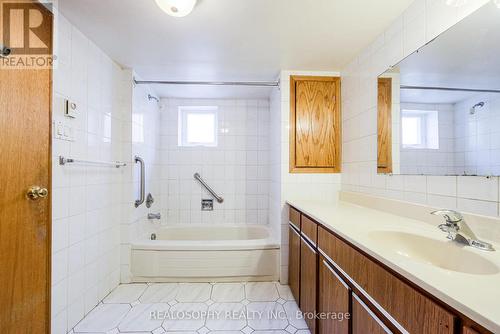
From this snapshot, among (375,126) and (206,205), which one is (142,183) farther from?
(375,126)

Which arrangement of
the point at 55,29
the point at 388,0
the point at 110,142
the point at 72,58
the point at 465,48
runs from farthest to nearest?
the point at 110,142
the point at 72,58
the point at 55,29
the point at 388,0
the point at 465,48

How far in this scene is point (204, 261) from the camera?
211 centimetres

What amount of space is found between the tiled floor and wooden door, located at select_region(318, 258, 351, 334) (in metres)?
0.41

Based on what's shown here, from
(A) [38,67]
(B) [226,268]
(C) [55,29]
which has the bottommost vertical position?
(B) [226,268]

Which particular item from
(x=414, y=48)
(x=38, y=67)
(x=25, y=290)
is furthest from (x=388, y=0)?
(x=25, y=290)

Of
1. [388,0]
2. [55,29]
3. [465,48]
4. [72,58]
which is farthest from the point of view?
[72,58]

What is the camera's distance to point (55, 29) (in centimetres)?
136

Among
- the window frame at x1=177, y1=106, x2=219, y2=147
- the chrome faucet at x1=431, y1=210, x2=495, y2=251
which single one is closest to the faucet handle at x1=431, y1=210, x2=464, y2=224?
the chrome faucet at x1=431, y1=210, x2=495, y2=251

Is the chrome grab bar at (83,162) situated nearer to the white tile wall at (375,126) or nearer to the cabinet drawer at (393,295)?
the cabinet drawer at (393,295)

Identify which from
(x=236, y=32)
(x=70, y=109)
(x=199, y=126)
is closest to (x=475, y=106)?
(x=236, y=32)

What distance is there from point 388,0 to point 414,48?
29cm

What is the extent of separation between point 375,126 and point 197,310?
1855 millimetres

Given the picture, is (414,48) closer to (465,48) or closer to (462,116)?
(465,48)

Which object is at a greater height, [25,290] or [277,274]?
[25,290]
